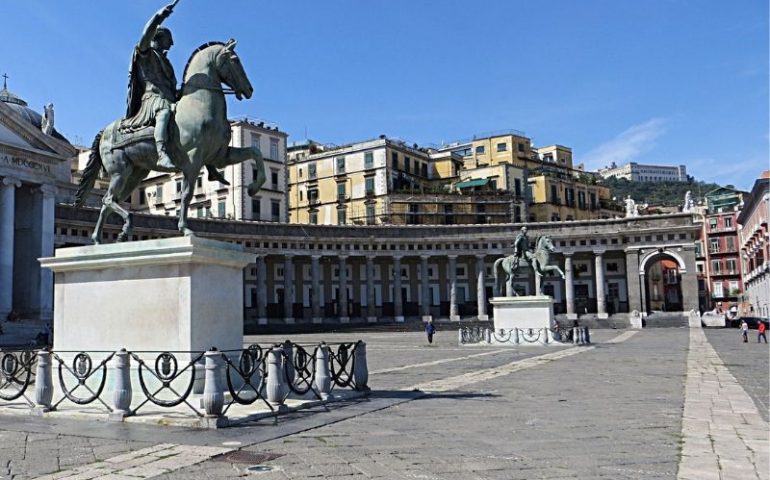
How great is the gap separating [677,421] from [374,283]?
228 feet

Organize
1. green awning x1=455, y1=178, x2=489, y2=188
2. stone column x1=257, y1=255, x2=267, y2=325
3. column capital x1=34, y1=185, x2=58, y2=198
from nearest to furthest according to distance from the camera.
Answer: column capital x1=34, y1=185, x2=58, y2=198 < stone column x1=257, y1=255, x2=267, y2=325 < green awning x1=455, y1=178, x2=489, y2=188

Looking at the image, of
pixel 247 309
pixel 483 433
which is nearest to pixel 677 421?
pixel 483 433

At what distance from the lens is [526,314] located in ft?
111

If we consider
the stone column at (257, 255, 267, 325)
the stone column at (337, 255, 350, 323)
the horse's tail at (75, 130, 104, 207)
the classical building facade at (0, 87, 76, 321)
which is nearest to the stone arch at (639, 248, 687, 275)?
the stone column at (337, 255, 350, 323)

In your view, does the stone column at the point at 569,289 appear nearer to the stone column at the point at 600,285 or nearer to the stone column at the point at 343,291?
the stone column at the point at 600,285

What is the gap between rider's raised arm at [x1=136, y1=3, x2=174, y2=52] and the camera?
11383 mm

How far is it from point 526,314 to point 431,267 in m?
46.9

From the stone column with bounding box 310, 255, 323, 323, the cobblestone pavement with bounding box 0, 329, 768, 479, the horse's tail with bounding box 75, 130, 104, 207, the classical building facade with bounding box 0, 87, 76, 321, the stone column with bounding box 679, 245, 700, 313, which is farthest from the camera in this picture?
the stone column with bounding box 310, 255, 323, 323

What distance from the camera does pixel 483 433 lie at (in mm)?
8633

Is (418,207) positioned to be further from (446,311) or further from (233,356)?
(233,356)

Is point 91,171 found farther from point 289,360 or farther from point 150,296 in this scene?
point 289,360

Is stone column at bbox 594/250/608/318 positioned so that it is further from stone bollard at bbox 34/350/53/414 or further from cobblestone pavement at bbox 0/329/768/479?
stone bollard at bbox 34/350/53/414

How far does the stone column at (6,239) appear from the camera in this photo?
44.4m

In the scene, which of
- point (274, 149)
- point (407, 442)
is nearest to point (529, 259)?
point (407, 442)
